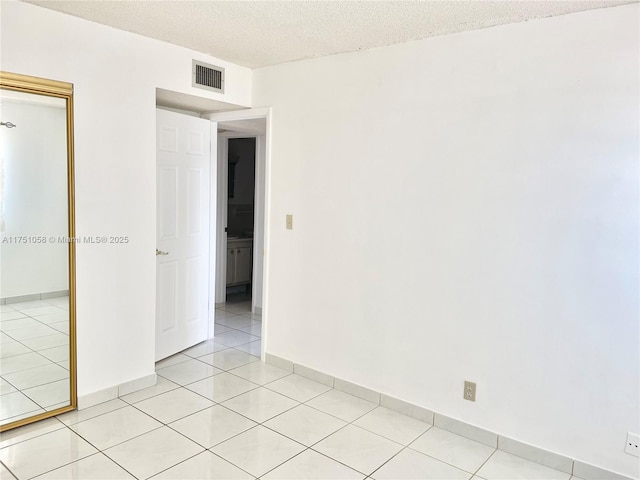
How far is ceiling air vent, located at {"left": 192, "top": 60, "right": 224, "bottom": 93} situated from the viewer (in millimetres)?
3444

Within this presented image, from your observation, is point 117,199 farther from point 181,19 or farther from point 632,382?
point 632,382

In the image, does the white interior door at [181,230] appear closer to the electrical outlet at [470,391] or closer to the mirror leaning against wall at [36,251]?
the mirror leaning against wall at [36,251]

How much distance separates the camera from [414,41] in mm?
2951

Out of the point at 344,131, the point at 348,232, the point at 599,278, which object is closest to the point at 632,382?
the point at 599,278

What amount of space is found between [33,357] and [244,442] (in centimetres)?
137

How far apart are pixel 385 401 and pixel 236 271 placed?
3370 mm

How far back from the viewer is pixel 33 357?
9.32 ft

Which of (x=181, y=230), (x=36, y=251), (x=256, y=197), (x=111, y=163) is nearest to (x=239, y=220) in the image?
(x=256, y=197)

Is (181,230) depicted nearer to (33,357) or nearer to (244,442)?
(33,357)

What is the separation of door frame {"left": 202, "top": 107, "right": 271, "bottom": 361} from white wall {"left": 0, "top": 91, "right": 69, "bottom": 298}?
57.9 inches

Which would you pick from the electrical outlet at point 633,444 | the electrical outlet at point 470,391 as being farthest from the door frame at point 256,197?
the electrical outlet at point 633,444

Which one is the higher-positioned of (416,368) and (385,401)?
(416,368)

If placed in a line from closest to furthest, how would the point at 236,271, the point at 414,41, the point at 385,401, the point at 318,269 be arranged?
the point at 414,41
the point at 385,401
the point at 318,269
the point at 236,271

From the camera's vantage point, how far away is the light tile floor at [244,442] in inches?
95.8
